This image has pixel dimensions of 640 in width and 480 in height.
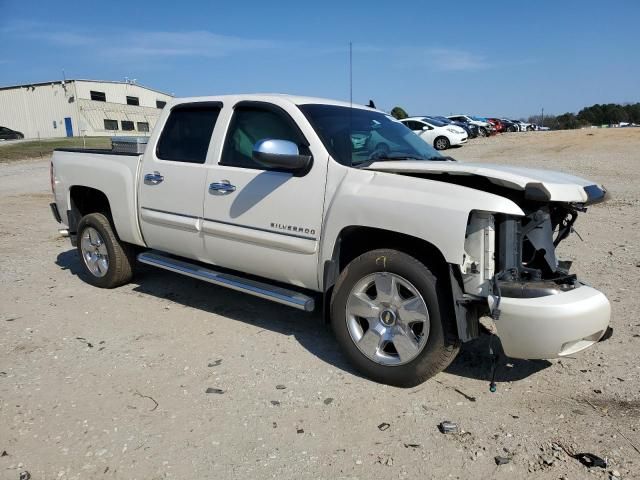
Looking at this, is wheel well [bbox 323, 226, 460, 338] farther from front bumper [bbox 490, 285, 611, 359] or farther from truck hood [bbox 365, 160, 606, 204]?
truck hood [bbox 365, 160, 606, 204]

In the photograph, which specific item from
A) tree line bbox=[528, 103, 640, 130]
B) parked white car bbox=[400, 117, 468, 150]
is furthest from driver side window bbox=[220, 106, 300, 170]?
tree line bbox=[528, 103, 640, 130]

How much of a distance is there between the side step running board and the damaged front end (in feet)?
4.13

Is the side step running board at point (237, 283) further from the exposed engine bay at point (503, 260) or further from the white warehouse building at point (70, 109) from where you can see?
the white warehouse building at point (70, 109)

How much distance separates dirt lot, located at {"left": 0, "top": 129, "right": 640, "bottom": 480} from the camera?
9.18 feet

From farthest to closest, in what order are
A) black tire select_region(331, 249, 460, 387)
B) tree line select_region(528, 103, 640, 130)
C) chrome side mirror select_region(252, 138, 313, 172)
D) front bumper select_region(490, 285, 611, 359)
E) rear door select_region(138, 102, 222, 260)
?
tree line select_region(528, 103, 640, 130) < rear door select_region(138, 102, 222, 260) < chrome side mirror select_region(252, 138, 313, 172) < black tire select_region(331, 249, 460, 387) < front bumper select_region(490, 285, 611, 359)

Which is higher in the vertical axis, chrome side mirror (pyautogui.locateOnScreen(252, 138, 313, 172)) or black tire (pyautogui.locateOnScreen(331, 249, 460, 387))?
chrome side mirror (pyautogui.locateOnScreen(252, 138, 313, 172))

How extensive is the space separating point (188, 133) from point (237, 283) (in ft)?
4.87

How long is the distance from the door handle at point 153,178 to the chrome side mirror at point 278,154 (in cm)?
149

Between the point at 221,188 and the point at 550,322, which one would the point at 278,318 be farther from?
the point at 550,322

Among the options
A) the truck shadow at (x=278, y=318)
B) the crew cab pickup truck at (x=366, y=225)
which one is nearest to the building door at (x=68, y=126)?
the truck shadow at (x=278, y=318)

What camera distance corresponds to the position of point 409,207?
11.0ft

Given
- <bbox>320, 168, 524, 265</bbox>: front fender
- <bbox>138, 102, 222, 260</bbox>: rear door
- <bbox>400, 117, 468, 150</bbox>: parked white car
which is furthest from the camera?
<bbox>400, 117, 468, 150</bbox>: parked white car

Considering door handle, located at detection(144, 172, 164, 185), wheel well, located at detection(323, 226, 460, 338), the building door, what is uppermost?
the building door

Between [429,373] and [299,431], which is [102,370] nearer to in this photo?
[299,431]
